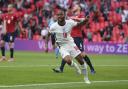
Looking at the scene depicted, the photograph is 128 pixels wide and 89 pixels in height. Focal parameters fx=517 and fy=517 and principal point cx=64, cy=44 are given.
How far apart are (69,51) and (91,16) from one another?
22.1 meters

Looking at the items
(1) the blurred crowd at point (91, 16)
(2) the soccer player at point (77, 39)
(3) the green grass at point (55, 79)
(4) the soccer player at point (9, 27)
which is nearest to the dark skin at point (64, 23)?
(3) the green grass at point (55, 79)

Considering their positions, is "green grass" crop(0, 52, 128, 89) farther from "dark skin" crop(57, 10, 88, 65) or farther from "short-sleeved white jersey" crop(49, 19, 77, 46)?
"short-sleeved white jersey" crop(49, 19, 77, 46)

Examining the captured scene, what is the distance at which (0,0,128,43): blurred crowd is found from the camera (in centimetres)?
3567

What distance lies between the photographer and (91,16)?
37875 millimetres

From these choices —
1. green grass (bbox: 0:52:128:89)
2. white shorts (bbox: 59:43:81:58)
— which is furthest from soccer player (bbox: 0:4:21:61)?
white shorts (bbox: 59:43:81:58)

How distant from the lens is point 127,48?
111 ft

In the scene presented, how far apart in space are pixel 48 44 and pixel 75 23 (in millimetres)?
21389

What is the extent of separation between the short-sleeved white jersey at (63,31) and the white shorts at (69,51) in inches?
7.1

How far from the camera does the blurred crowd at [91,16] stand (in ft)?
117

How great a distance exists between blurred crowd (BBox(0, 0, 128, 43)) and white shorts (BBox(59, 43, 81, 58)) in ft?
56.4

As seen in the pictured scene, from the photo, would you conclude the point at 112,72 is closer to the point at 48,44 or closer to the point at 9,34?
the point at 9,34

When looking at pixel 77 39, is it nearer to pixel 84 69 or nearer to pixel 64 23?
pixel 64 23

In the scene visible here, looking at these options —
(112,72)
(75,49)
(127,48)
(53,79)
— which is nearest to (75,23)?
(75,49)

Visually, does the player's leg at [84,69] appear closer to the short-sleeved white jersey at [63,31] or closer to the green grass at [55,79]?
the green grass at [55,79]
